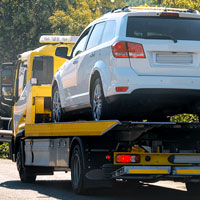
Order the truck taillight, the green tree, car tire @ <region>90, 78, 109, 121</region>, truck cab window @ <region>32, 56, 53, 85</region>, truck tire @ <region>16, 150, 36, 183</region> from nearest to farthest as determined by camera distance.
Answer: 1. the truck taillight
2. car tire @ <region>90, 78, 109, 121</region>
3. truck tire @ <region>16, 150, 36, 183</region>
4. truck cab window @ <region>32, 56, 53, 85</region>
5. the green tree

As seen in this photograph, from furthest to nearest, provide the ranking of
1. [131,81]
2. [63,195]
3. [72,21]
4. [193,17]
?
[72,21]
[63,195]
[193,17]
[131,81]

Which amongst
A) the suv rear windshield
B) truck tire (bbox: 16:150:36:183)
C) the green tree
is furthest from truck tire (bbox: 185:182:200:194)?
the green tree

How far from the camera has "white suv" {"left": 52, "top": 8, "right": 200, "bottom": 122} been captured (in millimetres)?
9938

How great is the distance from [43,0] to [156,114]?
2812 cm

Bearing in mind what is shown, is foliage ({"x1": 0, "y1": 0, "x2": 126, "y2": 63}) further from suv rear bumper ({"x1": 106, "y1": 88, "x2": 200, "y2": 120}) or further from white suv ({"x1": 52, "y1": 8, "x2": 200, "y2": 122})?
suv rear bumper ({"x1": 106, "y1": 88, "x2": 200, "y2": 120})

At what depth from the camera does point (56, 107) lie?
43.3ft

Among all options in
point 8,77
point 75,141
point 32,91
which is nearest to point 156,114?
point 75,141

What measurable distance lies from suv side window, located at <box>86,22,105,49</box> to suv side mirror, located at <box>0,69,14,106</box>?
4.17m

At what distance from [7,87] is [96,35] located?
525 centimetres

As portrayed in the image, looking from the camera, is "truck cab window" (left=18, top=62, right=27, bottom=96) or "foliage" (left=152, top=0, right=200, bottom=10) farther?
"foliage" (left=152, top=0, right=200, bottom=10)

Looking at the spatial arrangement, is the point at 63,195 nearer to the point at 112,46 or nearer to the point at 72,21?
the point at 112,46

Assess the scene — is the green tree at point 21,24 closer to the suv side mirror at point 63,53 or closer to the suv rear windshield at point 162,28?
the suv side mirror at point 63,53

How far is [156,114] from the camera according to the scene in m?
11.3

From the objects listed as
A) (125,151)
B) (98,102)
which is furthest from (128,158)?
A: (98,102)
